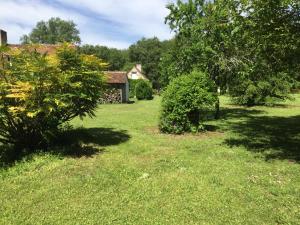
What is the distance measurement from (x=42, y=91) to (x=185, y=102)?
19.7ft

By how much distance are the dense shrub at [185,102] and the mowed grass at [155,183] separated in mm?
1743

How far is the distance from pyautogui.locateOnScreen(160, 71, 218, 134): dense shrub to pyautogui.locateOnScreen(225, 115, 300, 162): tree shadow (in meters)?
1.82

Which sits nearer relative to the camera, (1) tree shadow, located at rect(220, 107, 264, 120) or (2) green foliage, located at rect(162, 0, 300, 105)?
(2) green foliage, located at rect(162, 0, 300, 105)

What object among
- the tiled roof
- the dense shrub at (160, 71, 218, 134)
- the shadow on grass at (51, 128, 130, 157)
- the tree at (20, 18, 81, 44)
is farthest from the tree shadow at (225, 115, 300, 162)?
the tree at (20, 18, 81, 44)

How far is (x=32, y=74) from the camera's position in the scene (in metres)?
8.39

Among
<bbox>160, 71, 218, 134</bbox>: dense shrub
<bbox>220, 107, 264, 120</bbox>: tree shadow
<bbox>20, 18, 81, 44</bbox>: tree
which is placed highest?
<bbox>20, 18, 81, 44</bbox>: tree

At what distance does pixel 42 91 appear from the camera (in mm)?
8453

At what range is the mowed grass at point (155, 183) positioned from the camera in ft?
17.8

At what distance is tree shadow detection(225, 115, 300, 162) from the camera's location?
962cm

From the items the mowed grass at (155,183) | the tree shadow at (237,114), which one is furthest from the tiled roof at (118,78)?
the mowed grass at (155,183)

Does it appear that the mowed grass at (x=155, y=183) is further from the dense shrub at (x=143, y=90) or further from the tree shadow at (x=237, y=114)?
the dense shrub at (x=143, y=90)

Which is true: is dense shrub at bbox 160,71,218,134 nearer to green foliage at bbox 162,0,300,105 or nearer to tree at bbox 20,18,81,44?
green foliage at bbox 162,0,300,105

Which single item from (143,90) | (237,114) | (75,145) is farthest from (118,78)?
(75,145)

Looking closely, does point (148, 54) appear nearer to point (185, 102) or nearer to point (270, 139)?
point (185, 102)
